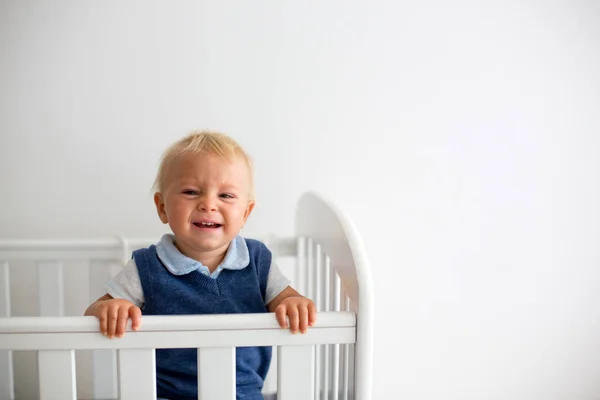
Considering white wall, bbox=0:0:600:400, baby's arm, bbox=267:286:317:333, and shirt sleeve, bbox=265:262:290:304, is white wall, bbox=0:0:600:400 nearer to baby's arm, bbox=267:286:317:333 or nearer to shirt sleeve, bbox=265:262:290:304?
shirt sleeve, bbox=265:262:290:304

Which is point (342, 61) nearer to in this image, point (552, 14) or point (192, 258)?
point (552, 14)

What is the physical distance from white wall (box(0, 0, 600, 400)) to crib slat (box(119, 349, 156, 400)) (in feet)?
2.25

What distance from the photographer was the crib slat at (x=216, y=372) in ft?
2.83

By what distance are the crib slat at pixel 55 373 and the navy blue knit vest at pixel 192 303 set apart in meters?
0.21

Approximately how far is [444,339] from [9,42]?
1311mm

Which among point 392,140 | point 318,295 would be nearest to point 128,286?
point 318,295

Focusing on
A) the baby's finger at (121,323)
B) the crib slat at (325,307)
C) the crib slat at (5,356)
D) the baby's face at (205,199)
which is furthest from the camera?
the crib slat at (5,356)

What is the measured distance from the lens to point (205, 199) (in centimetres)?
102

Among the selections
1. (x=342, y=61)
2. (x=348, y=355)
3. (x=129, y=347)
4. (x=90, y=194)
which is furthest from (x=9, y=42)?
(x=348, y=355)

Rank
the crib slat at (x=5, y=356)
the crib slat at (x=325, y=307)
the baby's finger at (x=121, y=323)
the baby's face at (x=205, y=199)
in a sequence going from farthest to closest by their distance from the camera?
the crib slat at (x=5, y=356), the crib slat at (x=325, y=307), the baby's face at (x=205, y=199), the baby's finger at (x=121, y=323)

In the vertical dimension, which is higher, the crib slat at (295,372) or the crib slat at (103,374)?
the crib slat at (295,372)

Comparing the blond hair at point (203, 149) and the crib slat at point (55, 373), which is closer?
the crib slat at point (55, 373)

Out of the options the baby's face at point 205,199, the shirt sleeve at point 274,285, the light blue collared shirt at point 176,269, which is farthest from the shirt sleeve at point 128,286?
the shirt sleeve at point 274,285

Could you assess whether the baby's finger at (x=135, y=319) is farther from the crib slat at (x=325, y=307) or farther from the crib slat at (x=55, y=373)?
the crib slat at (x=325, y=307)
